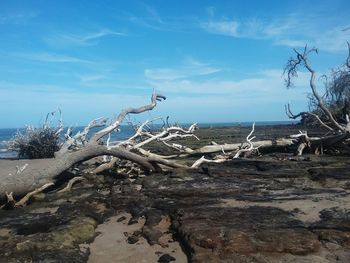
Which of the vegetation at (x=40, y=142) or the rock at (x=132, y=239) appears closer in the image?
the rock at (x=132, y=239)

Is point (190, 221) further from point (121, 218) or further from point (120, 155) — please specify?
point (120, 155)

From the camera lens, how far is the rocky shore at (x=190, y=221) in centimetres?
446

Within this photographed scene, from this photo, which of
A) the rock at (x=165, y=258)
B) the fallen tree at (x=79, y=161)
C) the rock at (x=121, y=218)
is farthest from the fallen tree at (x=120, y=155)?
the rock at (x=165, y=258)

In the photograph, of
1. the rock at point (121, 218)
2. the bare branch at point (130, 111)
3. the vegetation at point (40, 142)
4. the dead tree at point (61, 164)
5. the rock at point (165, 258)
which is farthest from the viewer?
the vegetation at point (40, 142)

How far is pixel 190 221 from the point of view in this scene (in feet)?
17.6

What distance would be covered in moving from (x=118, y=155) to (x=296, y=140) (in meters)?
7.18

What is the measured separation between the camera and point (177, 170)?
9.72 m

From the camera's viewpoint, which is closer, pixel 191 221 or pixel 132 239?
pixel 132 239

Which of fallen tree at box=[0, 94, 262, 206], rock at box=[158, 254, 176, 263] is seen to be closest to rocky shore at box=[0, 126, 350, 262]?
rock at box=[158, 254, 176, 263]

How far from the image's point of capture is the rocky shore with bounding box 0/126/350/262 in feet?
14.6

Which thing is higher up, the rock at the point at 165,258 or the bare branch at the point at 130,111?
the bare branch at the point at 130,111

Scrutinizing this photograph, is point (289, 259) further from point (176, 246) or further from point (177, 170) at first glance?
point (177, 170)

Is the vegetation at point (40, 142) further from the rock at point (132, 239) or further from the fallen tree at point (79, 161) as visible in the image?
the rock at point (132, 239)

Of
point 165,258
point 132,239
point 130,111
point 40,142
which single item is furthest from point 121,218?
point 40,142
